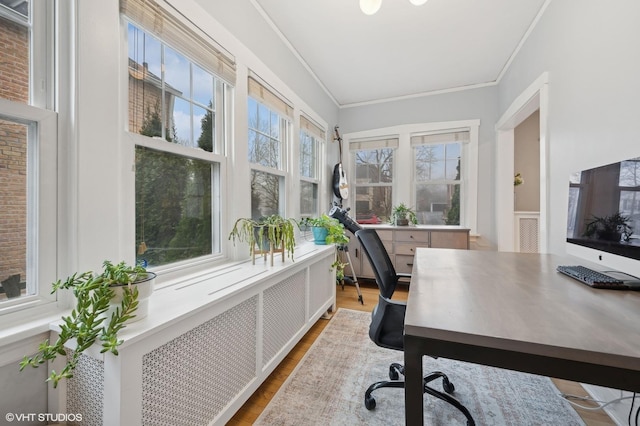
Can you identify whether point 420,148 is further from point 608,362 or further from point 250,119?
point 608,362

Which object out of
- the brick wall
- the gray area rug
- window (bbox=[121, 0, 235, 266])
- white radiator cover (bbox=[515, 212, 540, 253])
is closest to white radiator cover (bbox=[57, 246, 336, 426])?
the gray area rug

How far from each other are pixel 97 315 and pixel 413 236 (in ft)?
11.1

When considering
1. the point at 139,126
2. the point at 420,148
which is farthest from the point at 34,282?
the point at 420,148

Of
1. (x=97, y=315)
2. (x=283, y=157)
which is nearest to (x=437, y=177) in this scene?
(x=283, y=157)

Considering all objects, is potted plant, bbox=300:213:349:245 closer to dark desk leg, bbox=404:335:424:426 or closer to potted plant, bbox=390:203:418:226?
potted plant, bbox=390:203:418:226

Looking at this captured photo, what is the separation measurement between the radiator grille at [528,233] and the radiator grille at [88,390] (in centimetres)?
432

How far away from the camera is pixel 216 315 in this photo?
3.99 feet

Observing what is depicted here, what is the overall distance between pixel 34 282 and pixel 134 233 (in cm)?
39

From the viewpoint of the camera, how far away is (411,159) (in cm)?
403

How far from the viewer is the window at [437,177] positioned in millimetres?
3877

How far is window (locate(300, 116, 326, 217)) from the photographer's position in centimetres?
323

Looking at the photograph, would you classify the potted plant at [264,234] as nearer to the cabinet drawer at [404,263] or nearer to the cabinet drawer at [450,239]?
the cabinet drawer at [404,263]

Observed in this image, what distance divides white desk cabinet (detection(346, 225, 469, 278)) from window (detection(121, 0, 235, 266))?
2.43 meters

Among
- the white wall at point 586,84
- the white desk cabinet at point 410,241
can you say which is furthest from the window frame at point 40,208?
→ the white desk cabinet at point 410,241
